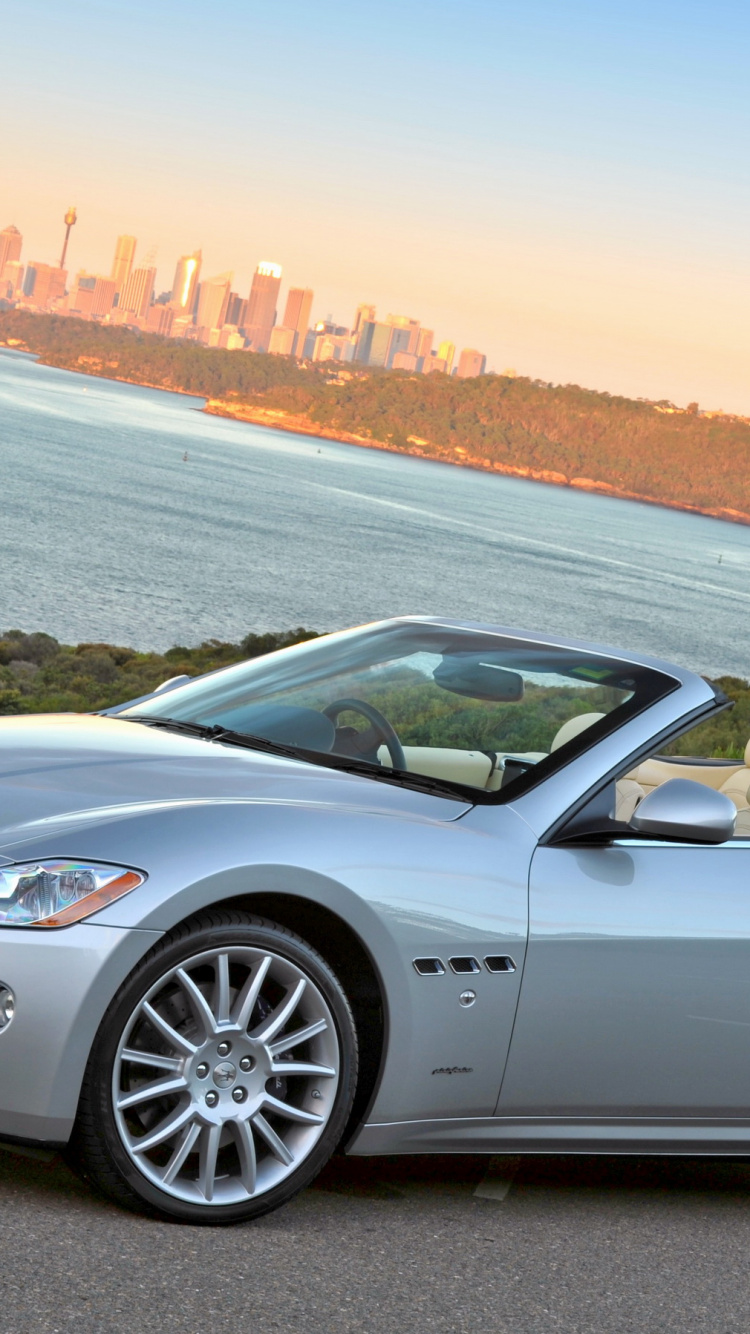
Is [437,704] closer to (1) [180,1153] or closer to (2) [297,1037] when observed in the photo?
(2) [297,1037]

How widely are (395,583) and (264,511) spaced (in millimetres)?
27938

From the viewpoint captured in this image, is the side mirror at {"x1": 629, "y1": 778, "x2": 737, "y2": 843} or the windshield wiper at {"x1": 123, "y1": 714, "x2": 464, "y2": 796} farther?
the windshield wiper at {"x1": 123, "y1": 714, "x2": 464, "y2": 796}

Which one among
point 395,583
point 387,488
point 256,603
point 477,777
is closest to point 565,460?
point 387,488

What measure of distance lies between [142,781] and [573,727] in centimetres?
118

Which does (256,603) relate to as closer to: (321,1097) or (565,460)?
(321,1097)

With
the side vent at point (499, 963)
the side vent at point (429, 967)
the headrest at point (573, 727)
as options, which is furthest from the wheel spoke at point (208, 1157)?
the headrest at point (573, 727)

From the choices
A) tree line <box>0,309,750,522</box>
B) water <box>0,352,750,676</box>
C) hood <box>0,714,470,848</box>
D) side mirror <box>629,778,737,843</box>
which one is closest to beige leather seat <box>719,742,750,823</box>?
side mirror <box>629,778,737,843</box>

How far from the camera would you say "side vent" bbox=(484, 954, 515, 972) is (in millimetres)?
3189

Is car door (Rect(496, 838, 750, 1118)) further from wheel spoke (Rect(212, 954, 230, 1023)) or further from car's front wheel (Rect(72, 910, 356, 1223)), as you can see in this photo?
wheel spoke (Rect(212, 954, 230, 1023))

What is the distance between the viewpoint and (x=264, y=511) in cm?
10038

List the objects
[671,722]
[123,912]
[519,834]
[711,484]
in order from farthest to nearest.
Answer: [711,484], [671,722], [519,834], [123,912]

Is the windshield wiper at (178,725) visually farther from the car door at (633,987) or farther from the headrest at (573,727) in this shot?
the car door at (633,987)

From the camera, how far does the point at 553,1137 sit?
3414 millimetres

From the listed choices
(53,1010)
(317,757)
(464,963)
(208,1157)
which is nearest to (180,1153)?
(208,1157)
